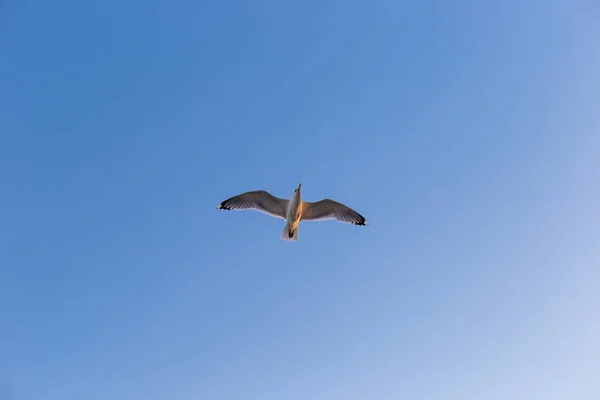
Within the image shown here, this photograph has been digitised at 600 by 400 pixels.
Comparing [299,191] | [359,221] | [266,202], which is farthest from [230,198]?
[359,221]

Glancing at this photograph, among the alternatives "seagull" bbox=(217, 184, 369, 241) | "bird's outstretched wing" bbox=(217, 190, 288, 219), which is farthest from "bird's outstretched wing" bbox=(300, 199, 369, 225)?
"bird's outstretched wing" bbox=(217, 190, 288, 219)

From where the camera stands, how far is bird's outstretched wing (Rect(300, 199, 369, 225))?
46.3ft

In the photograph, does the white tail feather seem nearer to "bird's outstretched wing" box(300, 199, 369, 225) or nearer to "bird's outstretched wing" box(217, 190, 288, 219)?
"bird's outstretched wing" box(217, 190, 288, 219)

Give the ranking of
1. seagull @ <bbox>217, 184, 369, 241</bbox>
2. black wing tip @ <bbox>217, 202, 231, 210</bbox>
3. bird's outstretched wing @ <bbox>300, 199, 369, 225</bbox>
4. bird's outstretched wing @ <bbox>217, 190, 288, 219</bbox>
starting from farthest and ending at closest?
bird's outstretched wing @ <bbox>300, 199, 369, 225</bbox>, black wing tip @ <bbox>217, 202, 231, 210</bbox>, bird's outstretched wing @ <bbox>217, 190, 288, 219</bbox>, seagull @ <bbox>217, 184, 369, 241</bbox>

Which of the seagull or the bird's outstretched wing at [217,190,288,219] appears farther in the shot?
the bird's outstretched wing at [217,190,288,219]

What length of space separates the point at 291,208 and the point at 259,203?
116 centimetres

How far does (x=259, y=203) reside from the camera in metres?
14.1

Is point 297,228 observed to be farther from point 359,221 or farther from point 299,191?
point 359,221

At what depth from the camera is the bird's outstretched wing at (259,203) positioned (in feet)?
45.3

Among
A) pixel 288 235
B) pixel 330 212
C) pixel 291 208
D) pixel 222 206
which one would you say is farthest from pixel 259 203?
pixel 330 212

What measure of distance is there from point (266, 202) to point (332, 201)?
1857mm

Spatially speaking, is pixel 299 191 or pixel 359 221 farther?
pixel 359 221

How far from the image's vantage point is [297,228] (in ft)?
44.5

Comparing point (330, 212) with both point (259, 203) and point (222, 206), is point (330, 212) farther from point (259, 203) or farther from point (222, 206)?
point (222, 206)
